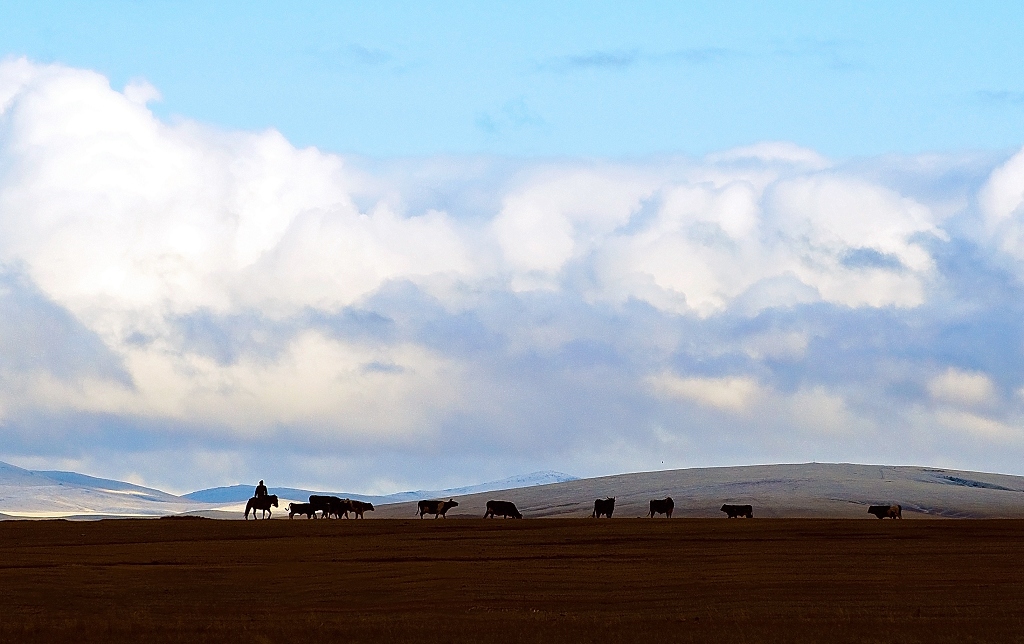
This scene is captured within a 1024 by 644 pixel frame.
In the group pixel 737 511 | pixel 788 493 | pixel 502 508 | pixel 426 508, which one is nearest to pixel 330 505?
pixel 426 508

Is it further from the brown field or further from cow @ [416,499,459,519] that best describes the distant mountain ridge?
Answer: the brown field

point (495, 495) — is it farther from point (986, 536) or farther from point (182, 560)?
point (182, 560)

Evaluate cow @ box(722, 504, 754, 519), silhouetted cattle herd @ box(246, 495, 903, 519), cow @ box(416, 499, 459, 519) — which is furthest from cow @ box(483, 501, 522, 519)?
cow @ box(722, 504, 754, 519)

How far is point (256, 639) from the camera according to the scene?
27078 mm

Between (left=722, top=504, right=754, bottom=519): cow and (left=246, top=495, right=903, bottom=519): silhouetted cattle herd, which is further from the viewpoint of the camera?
(left=722, top=504, right=754, bottom=519): cow

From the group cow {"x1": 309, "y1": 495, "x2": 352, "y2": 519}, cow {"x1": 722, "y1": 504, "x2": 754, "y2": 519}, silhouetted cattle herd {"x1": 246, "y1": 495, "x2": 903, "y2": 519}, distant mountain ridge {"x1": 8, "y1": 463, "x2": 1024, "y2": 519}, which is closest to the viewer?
silhouetted cattle herd {"x1": 246, "y1": 495, "x2": 903, "y2": 519}

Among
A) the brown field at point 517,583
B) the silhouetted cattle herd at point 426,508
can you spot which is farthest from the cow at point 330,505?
the brown field at point 517,583

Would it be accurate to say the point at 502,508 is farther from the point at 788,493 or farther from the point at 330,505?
the point at 788,493

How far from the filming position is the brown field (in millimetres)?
28750

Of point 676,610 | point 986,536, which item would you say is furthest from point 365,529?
point 676,610

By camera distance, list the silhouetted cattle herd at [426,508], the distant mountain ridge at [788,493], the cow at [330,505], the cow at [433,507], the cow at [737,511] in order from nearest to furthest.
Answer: the silhouetted cattle herd at [426,508] → the cow at [330,505] → the cow at [737,511] → the cow at [433,507] → the distant mountain ridge at [788,493]

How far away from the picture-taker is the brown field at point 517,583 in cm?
2875

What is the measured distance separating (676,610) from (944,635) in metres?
7.32

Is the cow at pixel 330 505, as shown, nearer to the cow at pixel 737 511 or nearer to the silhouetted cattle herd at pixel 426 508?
the silhouetted cattle herd at pixel 426 508
